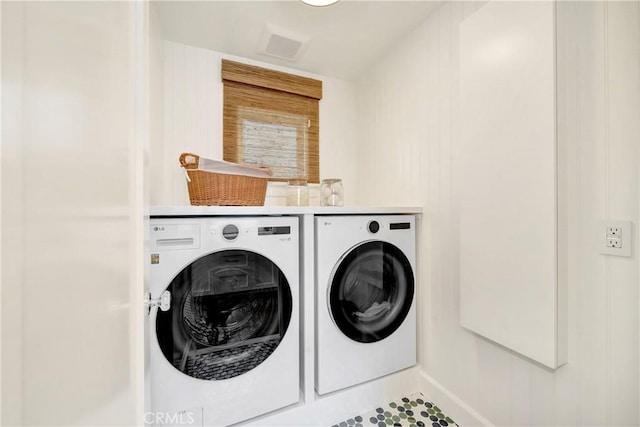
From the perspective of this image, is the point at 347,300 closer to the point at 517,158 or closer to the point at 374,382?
the point at 374,382

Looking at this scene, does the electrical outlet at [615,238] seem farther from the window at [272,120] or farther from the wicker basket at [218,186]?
the window at [272,120]

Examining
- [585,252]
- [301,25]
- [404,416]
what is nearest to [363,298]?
[404,416]

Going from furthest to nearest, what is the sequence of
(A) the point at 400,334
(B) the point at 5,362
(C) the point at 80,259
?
(A) the point at 400,334 < (C) the point at 80,259 < (B) the point at 5,362

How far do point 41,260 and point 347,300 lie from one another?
138cm

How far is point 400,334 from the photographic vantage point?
1621mm

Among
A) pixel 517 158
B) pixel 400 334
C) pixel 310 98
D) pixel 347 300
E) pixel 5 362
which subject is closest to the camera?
pixel 5 362

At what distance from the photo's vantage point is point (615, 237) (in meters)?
0.92

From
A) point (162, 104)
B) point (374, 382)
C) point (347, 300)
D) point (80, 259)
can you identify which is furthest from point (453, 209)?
point (162, 104)

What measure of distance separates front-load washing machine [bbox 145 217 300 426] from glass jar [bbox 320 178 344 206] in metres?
0.66

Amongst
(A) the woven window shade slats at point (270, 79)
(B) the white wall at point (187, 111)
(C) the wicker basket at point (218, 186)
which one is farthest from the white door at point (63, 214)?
(A) the woven window shade slats at point (270, 79)

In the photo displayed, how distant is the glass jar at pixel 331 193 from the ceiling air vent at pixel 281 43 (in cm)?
96

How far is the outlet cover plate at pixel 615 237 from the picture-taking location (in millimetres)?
892

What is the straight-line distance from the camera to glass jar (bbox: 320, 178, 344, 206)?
196cm

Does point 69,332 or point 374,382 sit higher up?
point 69,332
